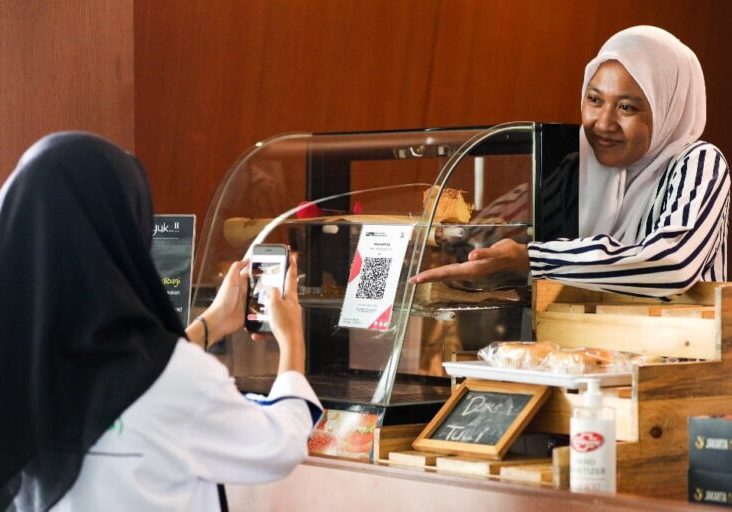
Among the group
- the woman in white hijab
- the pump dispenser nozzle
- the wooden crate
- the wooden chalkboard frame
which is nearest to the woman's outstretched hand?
the woman in white hijab

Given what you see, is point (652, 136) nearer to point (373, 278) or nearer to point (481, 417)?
point (373, 278)

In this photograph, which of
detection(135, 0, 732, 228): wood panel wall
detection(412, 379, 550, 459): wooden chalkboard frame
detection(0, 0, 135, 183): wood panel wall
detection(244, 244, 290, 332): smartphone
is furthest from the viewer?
detection(135, 0, 732, 228): wood panel wall

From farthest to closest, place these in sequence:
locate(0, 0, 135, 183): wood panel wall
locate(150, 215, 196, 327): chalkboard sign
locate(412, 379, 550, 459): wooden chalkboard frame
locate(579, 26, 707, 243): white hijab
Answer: locate(0, 0, 135, 183): wood panel wall < locate(150, 215, 196, 327): chalkboard sign < locate(579, 26, 707, 243): white hijab < locate(412, 379, 550, 459): wooden chalkboard frame

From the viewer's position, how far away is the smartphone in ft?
7.46

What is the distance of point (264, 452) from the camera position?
5.74ft

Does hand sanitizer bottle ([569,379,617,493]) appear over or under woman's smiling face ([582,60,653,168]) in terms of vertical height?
under

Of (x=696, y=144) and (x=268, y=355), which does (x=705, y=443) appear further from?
(x=268, y=355)

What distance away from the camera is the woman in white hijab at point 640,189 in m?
2.43

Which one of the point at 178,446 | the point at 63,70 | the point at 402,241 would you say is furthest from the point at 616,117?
the point at 63,70

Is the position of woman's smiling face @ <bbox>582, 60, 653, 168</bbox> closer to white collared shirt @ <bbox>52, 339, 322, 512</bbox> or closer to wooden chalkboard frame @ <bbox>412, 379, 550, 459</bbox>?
wooden chalkboard frame @ <bbox>412, 379, 550, 459</bbox>

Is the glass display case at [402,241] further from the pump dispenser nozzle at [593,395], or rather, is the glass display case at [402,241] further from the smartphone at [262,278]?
the pump dispenser nozzle at [593,395]

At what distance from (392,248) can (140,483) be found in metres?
0.99

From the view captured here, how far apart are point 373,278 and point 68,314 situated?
99 cm

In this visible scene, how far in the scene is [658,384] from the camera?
2010 mm
